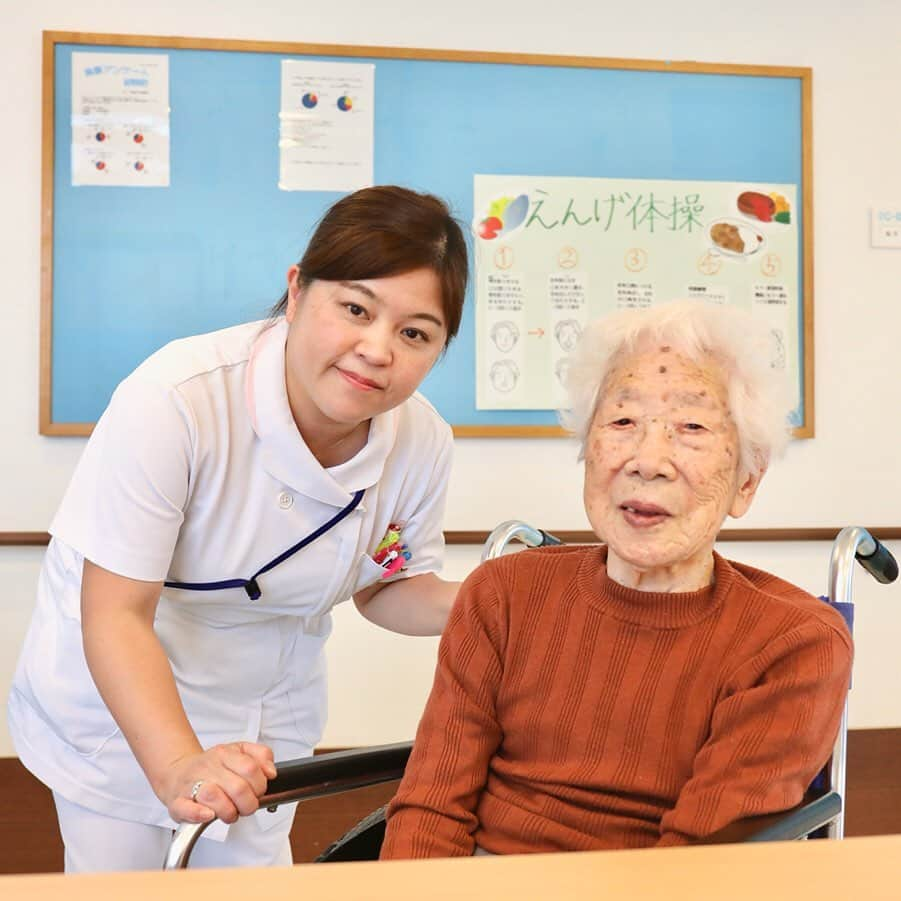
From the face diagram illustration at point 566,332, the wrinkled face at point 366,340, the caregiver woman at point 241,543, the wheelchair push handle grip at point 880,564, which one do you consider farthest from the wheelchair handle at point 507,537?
the face diagram illustration at point 566,332

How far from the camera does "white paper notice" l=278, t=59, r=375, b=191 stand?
293 centimetres

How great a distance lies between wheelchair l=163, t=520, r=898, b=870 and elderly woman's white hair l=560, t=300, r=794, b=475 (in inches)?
12.1

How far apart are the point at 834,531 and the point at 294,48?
1899mm

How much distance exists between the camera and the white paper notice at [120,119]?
9.34 feet

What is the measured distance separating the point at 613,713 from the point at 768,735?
0.19m

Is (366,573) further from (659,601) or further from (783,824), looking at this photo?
(783,824)

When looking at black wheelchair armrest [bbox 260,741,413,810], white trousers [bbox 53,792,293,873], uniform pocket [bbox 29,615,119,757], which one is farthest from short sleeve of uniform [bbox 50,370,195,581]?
white trousers [bbox 53,792,293,873]

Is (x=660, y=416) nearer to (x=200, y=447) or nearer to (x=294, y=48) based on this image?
(x=200, y=447)

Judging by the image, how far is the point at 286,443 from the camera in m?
1.66

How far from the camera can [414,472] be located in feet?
6.13

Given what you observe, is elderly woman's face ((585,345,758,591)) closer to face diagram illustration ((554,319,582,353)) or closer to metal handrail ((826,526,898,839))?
metal handrail ((826,526,898,839))

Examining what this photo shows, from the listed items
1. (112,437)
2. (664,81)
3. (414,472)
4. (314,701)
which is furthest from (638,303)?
(112,437)

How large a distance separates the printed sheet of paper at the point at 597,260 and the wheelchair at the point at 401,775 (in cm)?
117

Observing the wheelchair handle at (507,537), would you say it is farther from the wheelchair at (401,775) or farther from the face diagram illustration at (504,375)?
the face diagram illustration at (504,375)
